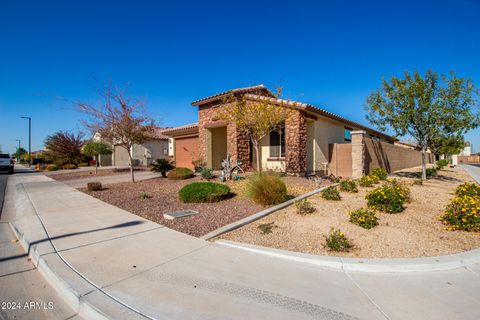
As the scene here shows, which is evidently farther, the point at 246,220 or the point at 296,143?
the point at 296,143

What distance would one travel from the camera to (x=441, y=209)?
6215 millimetres

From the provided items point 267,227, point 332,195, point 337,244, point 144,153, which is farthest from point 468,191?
point 144,153

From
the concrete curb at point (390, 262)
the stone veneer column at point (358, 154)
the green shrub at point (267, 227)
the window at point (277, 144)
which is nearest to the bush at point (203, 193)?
the green shrub at point (267, 227)

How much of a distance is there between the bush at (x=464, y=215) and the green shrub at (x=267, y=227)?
3584 millimetres

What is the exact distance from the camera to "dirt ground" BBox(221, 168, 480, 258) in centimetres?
402

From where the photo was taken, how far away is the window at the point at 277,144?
1288 centimetres

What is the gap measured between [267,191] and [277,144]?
22.8ft

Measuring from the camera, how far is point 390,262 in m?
3.48

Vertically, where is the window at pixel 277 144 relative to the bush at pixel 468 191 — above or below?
above

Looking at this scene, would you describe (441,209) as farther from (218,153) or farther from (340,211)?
(218,153)

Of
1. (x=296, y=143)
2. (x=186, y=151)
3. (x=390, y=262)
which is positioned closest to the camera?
(x=390, y=262)

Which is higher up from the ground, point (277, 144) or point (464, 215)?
point (277, 144)

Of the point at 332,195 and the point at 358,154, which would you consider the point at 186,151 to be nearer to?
the point at 358,154

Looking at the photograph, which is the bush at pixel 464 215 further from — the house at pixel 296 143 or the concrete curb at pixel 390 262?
the house at pixel 296 143
